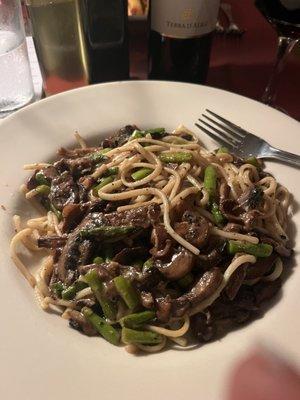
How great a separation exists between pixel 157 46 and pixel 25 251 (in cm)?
172

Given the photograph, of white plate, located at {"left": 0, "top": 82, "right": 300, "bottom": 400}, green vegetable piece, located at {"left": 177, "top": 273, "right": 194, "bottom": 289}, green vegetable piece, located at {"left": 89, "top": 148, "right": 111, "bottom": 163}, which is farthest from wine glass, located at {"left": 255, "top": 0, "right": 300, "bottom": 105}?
green vegetable piece, located at {"left": 177, "top": 273, "right": 194, "bottom": 289}

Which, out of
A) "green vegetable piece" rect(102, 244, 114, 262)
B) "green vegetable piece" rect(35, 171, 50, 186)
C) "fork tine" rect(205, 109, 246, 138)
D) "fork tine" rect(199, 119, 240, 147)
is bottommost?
"green vegetable piece" rect(102, 244, 114, 262)

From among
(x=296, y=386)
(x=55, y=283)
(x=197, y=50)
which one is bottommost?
(x=55, y=283)

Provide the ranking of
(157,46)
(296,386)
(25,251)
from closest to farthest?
(296,386) < (25,251) < (157,46)

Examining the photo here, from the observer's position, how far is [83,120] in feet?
9.95

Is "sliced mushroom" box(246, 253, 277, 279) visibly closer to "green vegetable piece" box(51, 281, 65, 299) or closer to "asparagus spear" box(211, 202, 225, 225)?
"asparagus spear" box(211, 202, 225, 225)

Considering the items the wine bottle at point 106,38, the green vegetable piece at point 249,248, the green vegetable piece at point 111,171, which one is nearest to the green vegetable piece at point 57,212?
the green vegetable piece at point 111,171

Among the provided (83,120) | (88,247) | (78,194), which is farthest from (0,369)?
(83,120)

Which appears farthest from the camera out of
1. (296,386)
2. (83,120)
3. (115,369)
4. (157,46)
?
(157,46)

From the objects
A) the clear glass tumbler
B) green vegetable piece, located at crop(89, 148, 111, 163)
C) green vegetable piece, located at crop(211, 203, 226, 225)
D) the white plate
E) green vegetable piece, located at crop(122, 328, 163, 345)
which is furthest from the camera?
the clear glass tumbler

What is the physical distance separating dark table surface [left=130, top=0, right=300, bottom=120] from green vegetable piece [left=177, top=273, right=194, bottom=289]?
1751 millimetres

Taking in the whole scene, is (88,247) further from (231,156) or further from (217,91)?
(217,91)

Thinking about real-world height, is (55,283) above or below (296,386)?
below

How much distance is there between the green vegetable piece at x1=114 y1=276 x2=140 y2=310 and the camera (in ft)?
6.83
